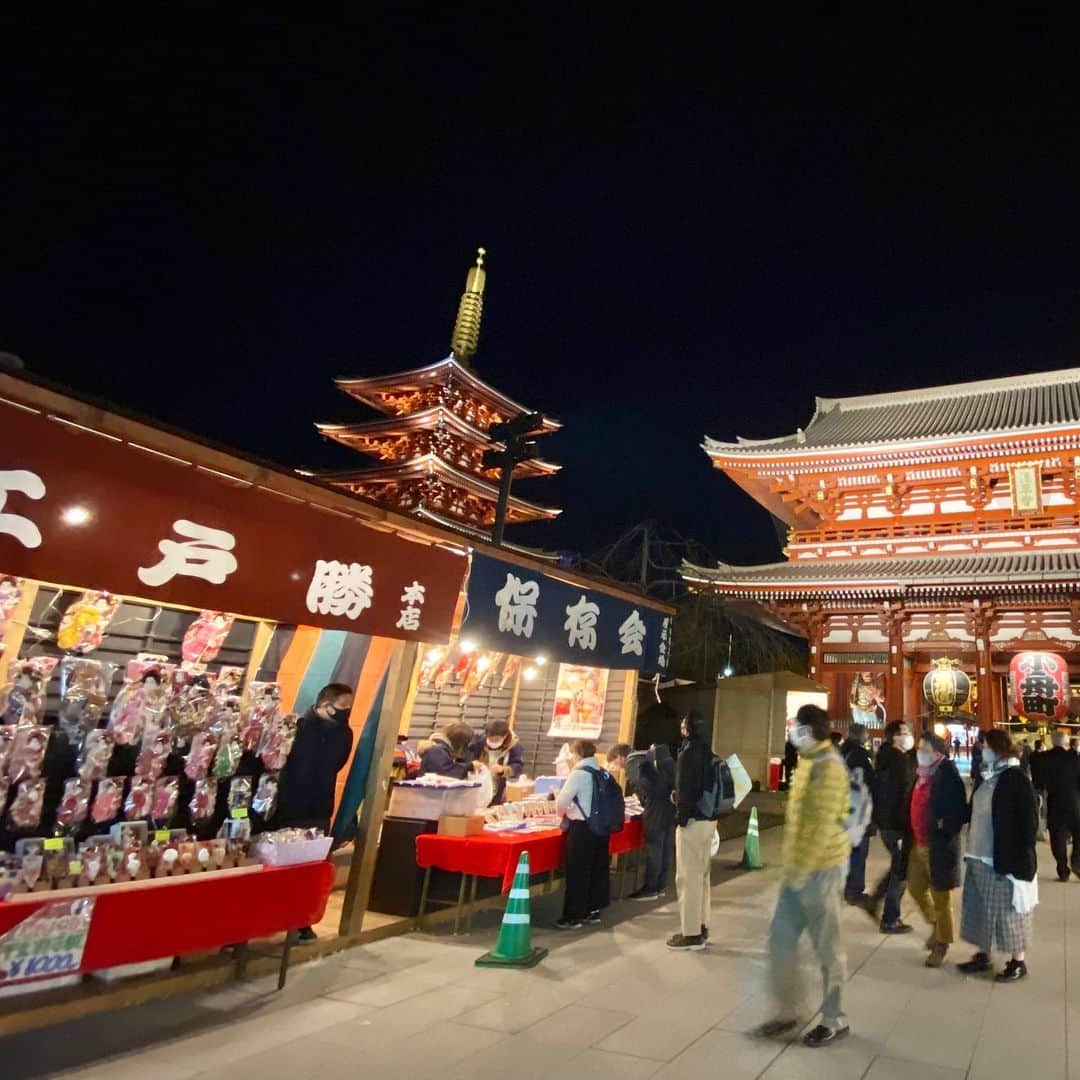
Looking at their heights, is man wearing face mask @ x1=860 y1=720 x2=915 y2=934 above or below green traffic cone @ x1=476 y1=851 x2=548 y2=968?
above

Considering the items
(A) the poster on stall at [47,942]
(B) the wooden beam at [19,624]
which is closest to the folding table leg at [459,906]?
(A) the poster on stall at [47,942]

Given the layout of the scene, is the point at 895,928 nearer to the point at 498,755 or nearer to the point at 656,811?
the point at 656,811

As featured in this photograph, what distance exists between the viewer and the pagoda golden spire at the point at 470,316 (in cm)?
2686

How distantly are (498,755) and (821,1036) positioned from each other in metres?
5.43

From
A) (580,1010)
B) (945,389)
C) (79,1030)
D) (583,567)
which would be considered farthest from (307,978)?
(945,389)

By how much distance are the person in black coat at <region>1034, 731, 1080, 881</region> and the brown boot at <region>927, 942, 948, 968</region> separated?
4452 millimetres

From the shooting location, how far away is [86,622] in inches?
233

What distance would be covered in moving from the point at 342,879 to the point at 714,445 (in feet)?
56.2

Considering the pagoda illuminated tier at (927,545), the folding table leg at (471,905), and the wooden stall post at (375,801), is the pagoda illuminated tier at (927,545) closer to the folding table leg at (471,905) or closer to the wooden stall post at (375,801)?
the folding table leg at (471,905)

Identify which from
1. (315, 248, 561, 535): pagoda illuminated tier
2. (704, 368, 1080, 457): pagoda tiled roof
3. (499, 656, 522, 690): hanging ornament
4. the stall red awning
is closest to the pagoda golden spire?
(315, 248, 561, 535): pagoda illuminated tier

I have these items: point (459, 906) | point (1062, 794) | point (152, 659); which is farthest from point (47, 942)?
point (1062, 794)

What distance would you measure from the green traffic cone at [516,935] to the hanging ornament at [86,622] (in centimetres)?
400

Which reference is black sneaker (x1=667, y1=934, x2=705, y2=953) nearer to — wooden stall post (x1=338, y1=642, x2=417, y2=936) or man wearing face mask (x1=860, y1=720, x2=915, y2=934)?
man wearing face mask (x1=860, y1=720, x2=915, y2=934)

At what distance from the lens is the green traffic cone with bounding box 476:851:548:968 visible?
5.35 metres
